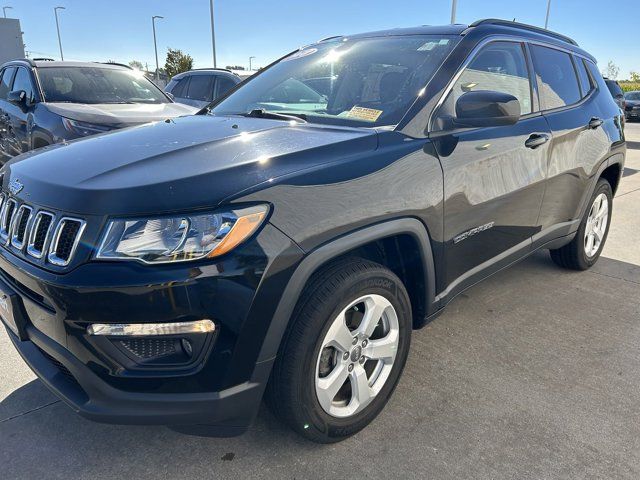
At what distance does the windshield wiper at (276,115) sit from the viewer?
260 cm

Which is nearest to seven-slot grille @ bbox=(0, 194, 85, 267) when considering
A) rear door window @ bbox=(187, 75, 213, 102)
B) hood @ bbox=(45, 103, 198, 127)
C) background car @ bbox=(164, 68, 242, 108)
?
hood @ bbox=(45, 103, 198, 127)

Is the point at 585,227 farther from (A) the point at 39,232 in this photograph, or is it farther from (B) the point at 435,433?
(A) the point at 39,232

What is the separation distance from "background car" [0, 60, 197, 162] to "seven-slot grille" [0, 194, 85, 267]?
11.3 ft

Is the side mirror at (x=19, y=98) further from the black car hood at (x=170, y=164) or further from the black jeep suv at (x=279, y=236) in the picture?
the black car hood at (x=170, y=164)

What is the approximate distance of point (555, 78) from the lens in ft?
11.4

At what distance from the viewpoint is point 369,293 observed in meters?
2.08

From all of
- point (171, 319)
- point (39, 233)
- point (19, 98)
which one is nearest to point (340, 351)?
point (171, 319)

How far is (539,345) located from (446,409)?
0.95 metres

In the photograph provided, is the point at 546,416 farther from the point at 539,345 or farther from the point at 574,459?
the point at 539,345

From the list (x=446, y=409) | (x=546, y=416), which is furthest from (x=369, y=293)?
(x=546, y=416)

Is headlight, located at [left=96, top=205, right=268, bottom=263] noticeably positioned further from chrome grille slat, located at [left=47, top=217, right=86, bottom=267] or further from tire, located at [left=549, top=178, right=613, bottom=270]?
tire, located at [left=549, top=178, right=613, bottom=270]

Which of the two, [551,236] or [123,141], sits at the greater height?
[123,141]

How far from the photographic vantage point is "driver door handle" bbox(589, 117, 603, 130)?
370cm

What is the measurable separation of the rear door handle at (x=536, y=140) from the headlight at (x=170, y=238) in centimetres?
203
